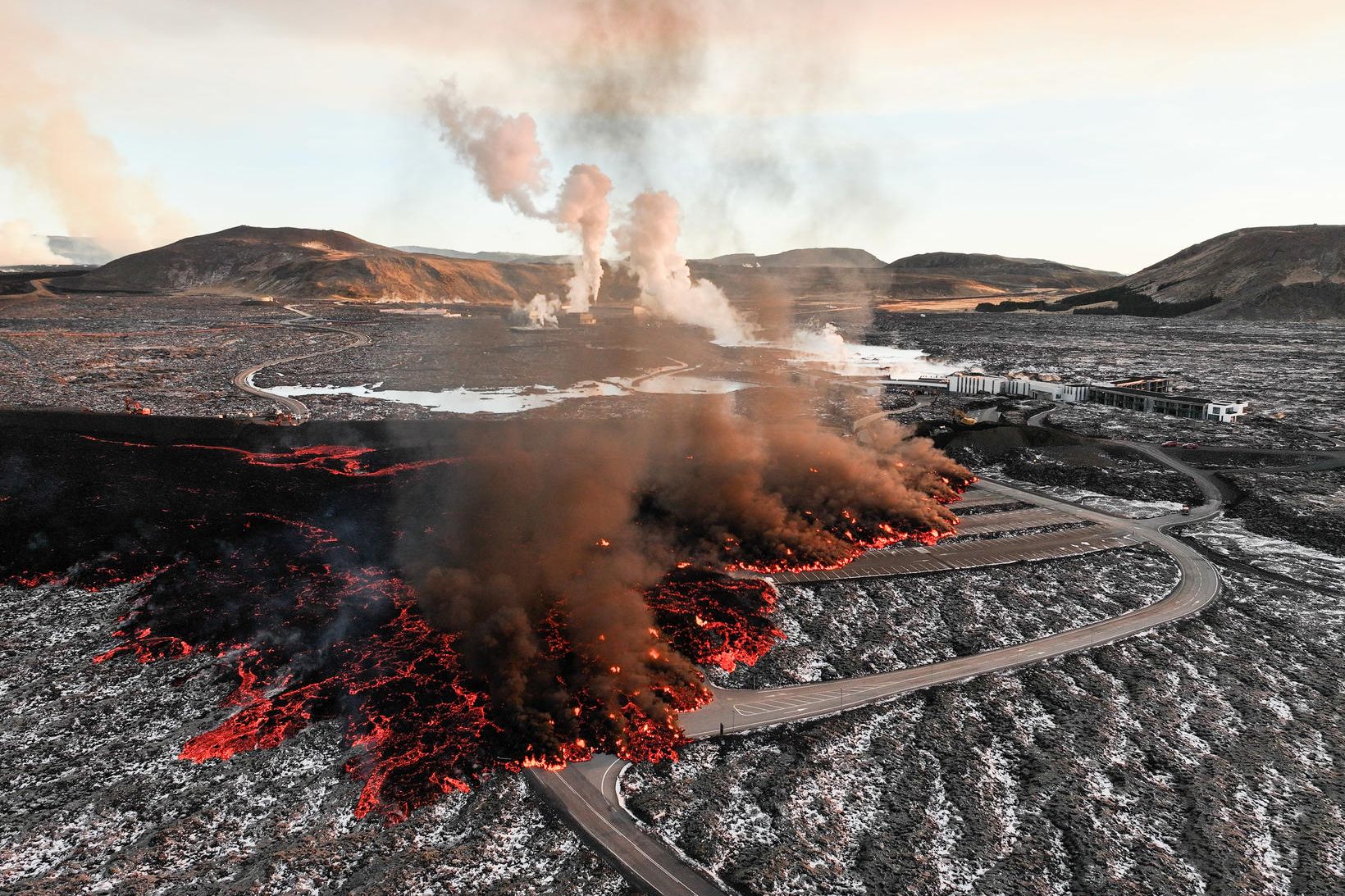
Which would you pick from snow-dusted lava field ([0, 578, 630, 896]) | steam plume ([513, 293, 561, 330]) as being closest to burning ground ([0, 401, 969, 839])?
snow-dusted lava field ([0, 578, 630, 896])

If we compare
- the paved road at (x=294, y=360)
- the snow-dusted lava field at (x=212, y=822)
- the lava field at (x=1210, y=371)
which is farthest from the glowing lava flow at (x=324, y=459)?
the lava field at (x=1210, y=371)

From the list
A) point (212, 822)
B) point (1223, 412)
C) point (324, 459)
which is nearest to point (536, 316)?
point (324, 459)

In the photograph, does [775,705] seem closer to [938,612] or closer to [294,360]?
[938,612]

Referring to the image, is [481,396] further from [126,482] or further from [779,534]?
[779,534]

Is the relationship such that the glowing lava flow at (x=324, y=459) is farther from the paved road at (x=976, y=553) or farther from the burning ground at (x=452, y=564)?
the paved road at (x=976, y=553)

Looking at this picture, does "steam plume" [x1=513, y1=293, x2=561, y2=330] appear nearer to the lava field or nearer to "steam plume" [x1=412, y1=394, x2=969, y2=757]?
the lava field
